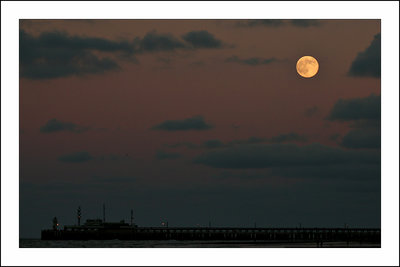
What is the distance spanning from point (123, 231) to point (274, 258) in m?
135

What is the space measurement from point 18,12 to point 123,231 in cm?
13448

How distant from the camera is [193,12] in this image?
1644 inches

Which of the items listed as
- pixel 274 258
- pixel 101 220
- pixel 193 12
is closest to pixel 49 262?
pixel 274 258

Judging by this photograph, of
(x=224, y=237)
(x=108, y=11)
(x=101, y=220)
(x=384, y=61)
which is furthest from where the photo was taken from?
(x=101, y=220)

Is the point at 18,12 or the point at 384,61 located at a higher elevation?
the point at 18,12

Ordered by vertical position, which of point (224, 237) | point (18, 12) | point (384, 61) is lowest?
point (224, 237)

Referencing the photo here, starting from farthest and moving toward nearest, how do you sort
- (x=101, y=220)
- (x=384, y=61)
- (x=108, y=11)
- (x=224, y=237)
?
(x=101, y=220) → (x=224, y=237) → (x=108, y=11) → (x=384, y=61)

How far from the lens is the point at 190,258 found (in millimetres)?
40594

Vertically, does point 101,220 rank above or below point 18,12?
below

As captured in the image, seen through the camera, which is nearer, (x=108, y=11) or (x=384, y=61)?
(x=384, y=61)

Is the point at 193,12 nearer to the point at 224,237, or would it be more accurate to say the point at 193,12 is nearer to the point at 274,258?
the point at 274,258

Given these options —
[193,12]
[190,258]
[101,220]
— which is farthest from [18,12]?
[101,220]

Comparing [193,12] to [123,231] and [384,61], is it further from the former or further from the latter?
[123,231]

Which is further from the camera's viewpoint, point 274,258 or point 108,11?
point 108,11
